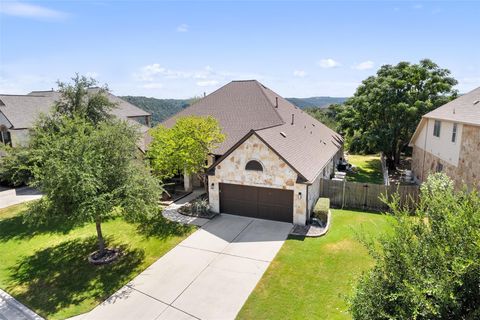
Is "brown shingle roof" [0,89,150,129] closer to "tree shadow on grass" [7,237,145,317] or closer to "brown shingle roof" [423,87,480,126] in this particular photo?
"tree shadow on grass" [7,237,145,317]

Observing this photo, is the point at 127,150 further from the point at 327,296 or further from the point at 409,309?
the point at 409,309

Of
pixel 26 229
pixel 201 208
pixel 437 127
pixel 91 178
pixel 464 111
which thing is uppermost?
pixel 464 111

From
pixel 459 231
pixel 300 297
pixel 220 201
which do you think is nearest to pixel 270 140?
pixel 220 201

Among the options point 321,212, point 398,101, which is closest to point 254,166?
point 321,212

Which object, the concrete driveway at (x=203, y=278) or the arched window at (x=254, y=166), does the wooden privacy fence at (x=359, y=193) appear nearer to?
the concrete driveway at (x=203, y=278)

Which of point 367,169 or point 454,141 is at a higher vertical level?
point 454,141

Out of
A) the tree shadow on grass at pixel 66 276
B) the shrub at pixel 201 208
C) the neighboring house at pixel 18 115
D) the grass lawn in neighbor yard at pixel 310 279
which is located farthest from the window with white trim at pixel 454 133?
the neighboring house at pixel 18 115

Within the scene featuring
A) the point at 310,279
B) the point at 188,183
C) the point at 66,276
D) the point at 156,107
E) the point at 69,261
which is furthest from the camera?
the point at 156,107

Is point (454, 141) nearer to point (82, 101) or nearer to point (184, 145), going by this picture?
point (184, 145)
